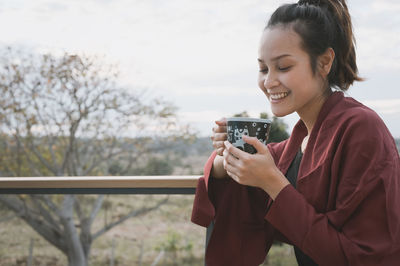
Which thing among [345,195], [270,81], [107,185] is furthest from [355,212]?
[107,185]

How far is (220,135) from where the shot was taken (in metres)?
1.09

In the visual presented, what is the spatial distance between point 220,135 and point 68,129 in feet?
10.8

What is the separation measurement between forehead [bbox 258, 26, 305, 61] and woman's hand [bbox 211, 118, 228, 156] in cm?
22

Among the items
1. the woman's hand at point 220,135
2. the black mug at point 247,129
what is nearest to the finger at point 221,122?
the woman's hand at point 220,135

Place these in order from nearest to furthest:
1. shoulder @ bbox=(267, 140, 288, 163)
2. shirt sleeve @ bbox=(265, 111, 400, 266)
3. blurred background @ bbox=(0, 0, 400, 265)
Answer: shirt sleeve @ bbox=(265, 111, 400, 266) < shoulder @ bbox=(267, 140, 288, 163) < blurred background @ bbox=(0, 0, 400, 265)

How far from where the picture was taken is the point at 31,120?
3979mm

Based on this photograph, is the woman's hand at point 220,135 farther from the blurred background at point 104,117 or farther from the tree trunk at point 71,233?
the tree trunk at point 71,233

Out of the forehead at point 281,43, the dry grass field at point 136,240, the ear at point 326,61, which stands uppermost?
the forehead at point 281,43

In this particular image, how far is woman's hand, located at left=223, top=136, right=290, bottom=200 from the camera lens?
915 millimetres

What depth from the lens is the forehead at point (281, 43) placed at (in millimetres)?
1004

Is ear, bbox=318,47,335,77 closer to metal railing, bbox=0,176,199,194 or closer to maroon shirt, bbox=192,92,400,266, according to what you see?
maroon shirt, bbox=192,92,400,266

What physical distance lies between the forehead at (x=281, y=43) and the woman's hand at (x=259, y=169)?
0.25m

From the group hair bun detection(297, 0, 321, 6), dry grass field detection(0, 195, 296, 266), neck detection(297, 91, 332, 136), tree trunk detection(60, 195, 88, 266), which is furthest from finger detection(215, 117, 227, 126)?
tree trunk detection(60, 195, 88, 266)

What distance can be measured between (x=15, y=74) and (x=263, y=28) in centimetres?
358
